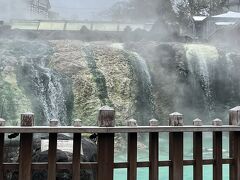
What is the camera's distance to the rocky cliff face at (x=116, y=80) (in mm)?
13227

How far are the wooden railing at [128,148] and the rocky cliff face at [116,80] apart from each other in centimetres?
893

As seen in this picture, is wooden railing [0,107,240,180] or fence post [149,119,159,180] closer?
wooden railing [0,107,240,180]

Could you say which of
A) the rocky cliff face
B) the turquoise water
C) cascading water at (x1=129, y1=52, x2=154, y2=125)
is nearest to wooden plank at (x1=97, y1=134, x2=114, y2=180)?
the turquoise water

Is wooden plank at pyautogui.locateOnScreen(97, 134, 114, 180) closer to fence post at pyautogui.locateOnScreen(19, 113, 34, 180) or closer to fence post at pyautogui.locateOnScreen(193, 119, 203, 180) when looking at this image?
fence post at pyautogui.locateOnScreen(19, 113, 34, 180)

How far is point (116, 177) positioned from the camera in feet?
27.7

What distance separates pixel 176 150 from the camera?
377 centimetres

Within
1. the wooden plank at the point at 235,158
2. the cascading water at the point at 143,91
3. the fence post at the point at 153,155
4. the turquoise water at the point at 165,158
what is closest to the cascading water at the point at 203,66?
the cascading water at the point at 143,91

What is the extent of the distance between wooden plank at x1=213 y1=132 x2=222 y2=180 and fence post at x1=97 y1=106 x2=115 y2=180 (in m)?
1.15

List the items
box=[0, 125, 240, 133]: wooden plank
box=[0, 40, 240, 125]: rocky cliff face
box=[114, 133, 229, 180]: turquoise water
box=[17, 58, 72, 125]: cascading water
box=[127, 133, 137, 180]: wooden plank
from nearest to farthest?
box=[0, 125, 240, 133]: wooden plank, box=[127, 133, 137, 180]: wooden plank, box=[114, 133, 229, 180]: turquoise water, box=[17, 58, 72, 125]: cascading water, box=[0, 40, 240, 125]: rocky cliff face

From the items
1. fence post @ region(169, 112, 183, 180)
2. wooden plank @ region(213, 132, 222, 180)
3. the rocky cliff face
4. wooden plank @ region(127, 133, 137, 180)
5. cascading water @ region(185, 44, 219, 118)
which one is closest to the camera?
wooden plank @ region(127, 133, 137, 180)

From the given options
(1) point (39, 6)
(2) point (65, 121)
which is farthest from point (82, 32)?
(1) point (39, 6)

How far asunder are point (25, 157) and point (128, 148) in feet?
3.31

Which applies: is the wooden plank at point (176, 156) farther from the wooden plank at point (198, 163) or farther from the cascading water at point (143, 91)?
the cascading water at point (143, 91)

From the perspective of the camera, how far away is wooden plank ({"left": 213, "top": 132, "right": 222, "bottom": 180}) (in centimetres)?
388
